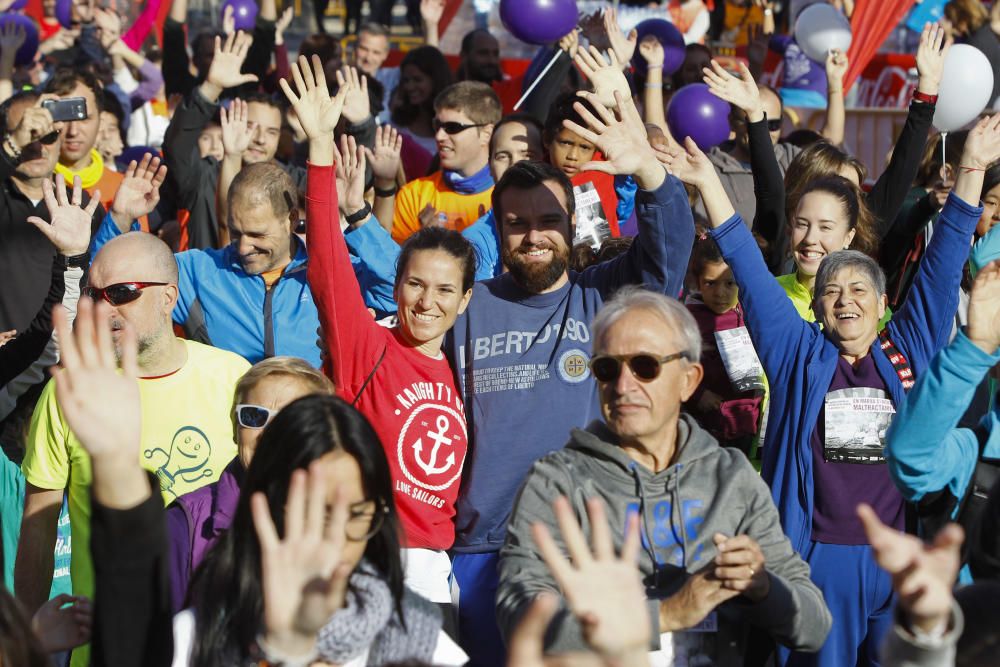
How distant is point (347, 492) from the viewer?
278 centimetres

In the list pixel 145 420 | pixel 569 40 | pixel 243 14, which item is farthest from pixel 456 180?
pixel 243 14

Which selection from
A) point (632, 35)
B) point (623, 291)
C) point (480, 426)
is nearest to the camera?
point (623, 291)

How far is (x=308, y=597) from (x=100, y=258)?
7.72 ft

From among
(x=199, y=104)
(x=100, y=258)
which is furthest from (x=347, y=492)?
(x=199, y=104)

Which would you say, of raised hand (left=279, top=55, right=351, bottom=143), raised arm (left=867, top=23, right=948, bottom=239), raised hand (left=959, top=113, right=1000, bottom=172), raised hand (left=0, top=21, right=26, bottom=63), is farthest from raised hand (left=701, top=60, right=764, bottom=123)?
raised hand (left=0, top=21, right=26, bottom=63)

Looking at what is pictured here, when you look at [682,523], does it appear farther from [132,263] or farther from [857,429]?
[132,263]

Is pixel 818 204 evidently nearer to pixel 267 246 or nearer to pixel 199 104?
pixel 267 246

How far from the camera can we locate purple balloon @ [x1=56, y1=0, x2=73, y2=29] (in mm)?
11734

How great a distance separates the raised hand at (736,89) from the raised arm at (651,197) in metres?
1.25

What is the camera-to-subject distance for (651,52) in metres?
7.95

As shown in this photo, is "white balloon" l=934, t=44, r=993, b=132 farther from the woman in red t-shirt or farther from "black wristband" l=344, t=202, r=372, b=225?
the woman in red t-shirt

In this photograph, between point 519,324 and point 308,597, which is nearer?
point 308,597

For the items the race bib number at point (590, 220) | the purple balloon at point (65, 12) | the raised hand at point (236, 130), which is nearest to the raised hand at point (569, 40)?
the raised hand at point (236, 130)

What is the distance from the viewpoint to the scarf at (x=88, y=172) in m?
7.02
